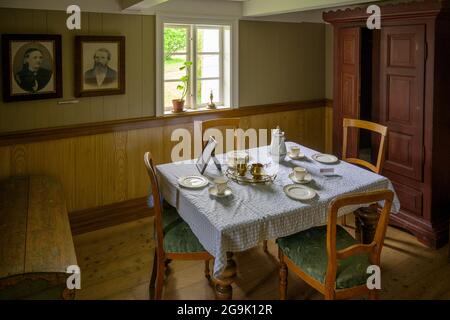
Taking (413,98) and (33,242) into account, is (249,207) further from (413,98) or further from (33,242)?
(413,98)

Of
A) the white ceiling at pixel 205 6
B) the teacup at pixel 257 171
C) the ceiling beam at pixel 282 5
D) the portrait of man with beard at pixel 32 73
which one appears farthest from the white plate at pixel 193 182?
the ceiling beam at pixel 282 5

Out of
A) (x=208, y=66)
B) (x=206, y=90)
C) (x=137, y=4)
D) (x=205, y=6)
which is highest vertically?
(x=205, y=6)

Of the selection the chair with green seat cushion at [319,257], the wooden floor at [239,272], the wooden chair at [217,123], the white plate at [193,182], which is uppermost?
the wooden chair at [217,123]

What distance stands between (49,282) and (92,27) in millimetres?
2100

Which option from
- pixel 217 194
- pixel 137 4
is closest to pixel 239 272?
pixel 217 194

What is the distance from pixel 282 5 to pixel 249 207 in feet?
6.72

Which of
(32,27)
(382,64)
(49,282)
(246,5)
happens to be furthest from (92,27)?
(382,64)

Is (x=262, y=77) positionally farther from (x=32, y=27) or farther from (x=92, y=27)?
(x=32, y=27)

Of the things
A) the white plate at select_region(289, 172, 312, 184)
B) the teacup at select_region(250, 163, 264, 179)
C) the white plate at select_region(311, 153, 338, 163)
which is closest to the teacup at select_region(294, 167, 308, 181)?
the white plate at select_region(289, 172, 312, 184)

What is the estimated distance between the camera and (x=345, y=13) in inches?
A: 142

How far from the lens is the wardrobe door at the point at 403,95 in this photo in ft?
10.3

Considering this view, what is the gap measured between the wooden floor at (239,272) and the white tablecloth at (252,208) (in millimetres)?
592

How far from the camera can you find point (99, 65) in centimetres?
345

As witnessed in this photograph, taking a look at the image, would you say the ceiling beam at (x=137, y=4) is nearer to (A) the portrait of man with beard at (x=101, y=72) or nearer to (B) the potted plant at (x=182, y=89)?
(A) the portrait of man with beard at (x=101, y=72)
